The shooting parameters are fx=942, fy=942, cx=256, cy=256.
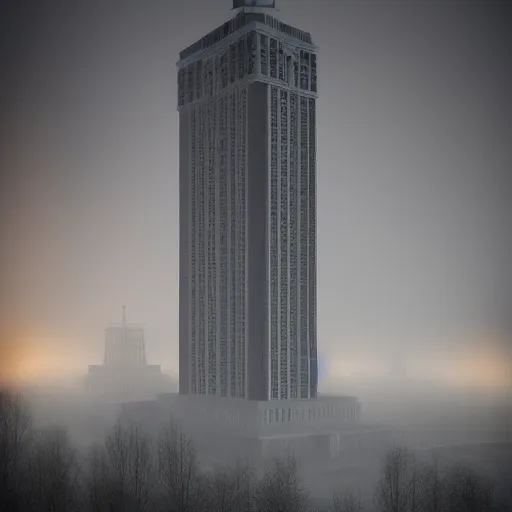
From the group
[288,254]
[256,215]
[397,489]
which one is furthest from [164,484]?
[256,215]

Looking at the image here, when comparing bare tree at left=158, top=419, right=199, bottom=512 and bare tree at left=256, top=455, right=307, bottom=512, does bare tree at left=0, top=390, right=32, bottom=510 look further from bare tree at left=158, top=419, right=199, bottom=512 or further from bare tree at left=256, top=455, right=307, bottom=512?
bare tree at left=256, top=455, right=307, bottom=512

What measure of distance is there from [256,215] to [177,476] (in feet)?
141

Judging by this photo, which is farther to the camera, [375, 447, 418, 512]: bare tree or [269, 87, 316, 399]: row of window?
[269, 87, 316, 399]: row of window

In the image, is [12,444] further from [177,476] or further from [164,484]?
[177,476]

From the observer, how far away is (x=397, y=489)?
71562 mm

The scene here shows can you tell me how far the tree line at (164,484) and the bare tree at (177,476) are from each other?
0.29 ft

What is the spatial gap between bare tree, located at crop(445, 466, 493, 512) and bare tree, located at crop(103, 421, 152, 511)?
2263 centimetres

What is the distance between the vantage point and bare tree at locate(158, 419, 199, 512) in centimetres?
6912

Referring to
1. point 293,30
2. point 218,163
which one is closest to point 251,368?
→ point 218,163

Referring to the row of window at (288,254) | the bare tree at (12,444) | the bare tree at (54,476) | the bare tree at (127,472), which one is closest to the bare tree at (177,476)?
the bare tree at (127,472)

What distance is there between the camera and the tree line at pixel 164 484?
221ft

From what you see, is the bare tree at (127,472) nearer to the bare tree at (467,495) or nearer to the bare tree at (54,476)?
the bare tree at (54,476)

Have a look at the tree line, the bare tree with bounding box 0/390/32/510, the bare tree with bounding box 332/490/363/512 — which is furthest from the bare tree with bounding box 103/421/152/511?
the bare tree with bounding box 332/490/363/512

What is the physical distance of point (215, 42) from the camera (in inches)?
4756
